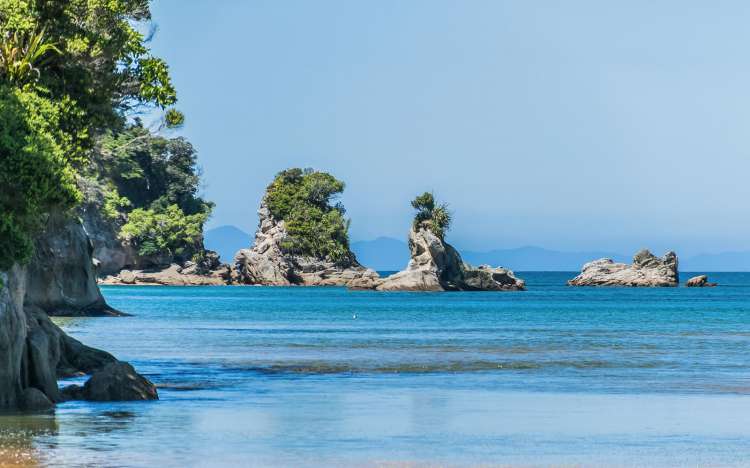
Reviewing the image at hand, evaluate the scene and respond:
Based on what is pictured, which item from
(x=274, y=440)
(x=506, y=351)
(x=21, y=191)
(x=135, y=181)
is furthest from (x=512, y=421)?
(x=135, y=181)

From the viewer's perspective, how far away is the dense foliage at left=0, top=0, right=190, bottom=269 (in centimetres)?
2464

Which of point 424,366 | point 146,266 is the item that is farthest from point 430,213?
point 424,366

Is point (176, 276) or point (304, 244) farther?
point (304, 244)

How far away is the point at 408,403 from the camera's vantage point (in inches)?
1163

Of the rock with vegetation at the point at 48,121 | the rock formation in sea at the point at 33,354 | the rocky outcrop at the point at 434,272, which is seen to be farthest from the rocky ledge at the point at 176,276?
the rock with vegetation at the point at 48,121

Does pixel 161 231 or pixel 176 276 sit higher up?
pixel 161 231

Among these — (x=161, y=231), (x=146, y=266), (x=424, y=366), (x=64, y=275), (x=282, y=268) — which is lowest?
(x=424, y=366)

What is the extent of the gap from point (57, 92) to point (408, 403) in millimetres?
11083

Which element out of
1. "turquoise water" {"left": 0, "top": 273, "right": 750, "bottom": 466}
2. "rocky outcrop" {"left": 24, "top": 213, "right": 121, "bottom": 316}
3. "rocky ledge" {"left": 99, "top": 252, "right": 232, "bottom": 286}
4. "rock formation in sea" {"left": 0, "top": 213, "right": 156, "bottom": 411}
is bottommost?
"turquoise water" {"left": 0, "top": 273, "right": 750, "bottom": 466}

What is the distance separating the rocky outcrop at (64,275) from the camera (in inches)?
2630

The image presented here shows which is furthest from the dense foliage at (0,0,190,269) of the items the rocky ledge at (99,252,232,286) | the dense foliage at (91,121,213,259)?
the rocky ledge at (99,252,232,286)

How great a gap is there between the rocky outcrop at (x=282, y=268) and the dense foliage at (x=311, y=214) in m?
1.30

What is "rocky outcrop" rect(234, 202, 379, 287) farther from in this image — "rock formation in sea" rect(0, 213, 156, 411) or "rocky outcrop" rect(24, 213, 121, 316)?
"rock formation in sea" rect(0, 213, 156, 411)

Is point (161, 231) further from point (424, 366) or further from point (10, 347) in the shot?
point (10, 347)
